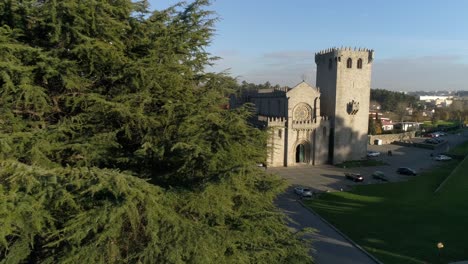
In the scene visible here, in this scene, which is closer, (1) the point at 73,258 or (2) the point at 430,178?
(1) the point at 73,258

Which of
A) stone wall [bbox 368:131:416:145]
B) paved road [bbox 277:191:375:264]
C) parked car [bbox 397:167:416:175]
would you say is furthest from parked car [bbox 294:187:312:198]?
stone wall [bbox 368:131:416:145]

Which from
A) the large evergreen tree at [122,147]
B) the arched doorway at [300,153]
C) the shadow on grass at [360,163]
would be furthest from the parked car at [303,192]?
the large evergreen tree at [122,147]

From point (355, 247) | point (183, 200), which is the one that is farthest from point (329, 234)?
point (183, 200)

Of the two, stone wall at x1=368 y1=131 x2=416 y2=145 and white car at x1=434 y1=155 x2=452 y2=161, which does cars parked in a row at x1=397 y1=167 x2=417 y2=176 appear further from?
stone wall at x1=368 y1=131 x2=416 y2=145

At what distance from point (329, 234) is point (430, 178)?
63.6 ft

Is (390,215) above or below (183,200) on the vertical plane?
below

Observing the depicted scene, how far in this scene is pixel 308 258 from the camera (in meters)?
8.41

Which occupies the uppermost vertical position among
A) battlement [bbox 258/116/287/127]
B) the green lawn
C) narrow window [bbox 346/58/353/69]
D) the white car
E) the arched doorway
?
narrow window [bbox 346/58/353/69]

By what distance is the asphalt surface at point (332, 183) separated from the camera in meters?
17.3

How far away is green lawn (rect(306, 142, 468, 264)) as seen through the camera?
17.4 metres

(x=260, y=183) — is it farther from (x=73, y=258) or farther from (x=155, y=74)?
(x=73, y=258)

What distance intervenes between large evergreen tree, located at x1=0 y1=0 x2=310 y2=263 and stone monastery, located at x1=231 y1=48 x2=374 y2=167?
3053 cm

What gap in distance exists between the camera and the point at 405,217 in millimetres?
22391

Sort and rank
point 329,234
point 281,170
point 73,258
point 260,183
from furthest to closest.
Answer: point 281,170 → point 329,234 → point 260,183 → point 73,258
